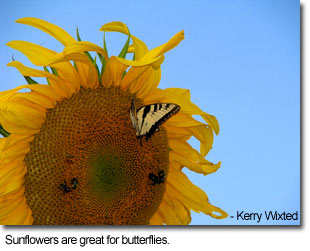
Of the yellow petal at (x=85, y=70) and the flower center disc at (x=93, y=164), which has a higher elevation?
the yellow petal at (x=85, y=70)

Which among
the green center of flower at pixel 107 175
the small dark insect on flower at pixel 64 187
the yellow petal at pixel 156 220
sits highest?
the green center of flower at pixel 107 175

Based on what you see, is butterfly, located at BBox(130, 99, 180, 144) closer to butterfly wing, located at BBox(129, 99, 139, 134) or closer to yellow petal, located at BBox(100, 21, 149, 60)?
butterfly wing, located at BBox(129, 99, 139, 134)

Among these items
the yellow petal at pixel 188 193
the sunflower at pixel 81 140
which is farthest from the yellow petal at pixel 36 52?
the yellow petal at pixel 188 193

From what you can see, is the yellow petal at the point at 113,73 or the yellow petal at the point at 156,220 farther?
the yellow petal at the point at 156,220

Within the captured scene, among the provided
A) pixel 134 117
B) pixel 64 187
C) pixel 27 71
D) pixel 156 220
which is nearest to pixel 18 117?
pixel 27 71

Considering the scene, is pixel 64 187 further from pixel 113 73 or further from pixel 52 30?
pixel 52 30

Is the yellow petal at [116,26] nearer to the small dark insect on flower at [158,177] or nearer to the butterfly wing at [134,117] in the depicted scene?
the butterfly wing at [134,117]

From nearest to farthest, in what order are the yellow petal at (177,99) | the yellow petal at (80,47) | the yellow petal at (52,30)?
the yellow petal at (80,47)
the yellow petal at (52,30)
the yellow petal at (177,99)
